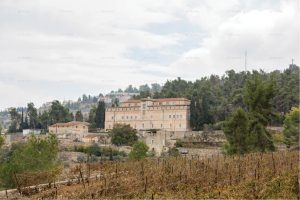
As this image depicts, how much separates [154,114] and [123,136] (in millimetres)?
17688

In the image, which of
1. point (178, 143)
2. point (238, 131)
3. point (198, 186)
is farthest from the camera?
point (178, 143)

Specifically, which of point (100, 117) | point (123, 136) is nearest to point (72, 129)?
point (100, 117)

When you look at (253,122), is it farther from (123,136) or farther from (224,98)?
(224,98)

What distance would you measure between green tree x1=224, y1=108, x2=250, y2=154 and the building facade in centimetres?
4873

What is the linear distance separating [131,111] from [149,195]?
69.2 metres

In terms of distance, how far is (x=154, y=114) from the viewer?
76.6 metres

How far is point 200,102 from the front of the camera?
72438 mm

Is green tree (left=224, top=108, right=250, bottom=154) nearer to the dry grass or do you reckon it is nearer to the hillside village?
the hillside village

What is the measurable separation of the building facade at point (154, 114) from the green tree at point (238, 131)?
4873 centimetres

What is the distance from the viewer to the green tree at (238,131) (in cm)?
2349

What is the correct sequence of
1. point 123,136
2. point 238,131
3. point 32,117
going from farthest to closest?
point 32,117 < point 123,136 < point 238,131

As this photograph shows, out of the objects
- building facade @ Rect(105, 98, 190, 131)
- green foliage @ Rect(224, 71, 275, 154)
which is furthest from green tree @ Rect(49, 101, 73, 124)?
green foliage @ Rect(224, 71, 275, 154)

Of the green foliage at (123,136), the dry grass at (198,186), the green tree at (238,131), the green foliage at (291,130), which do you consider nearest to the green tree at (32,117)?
the green foliage at (123,136)

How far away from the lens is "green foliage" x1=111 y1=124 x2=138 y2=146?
59.3m
